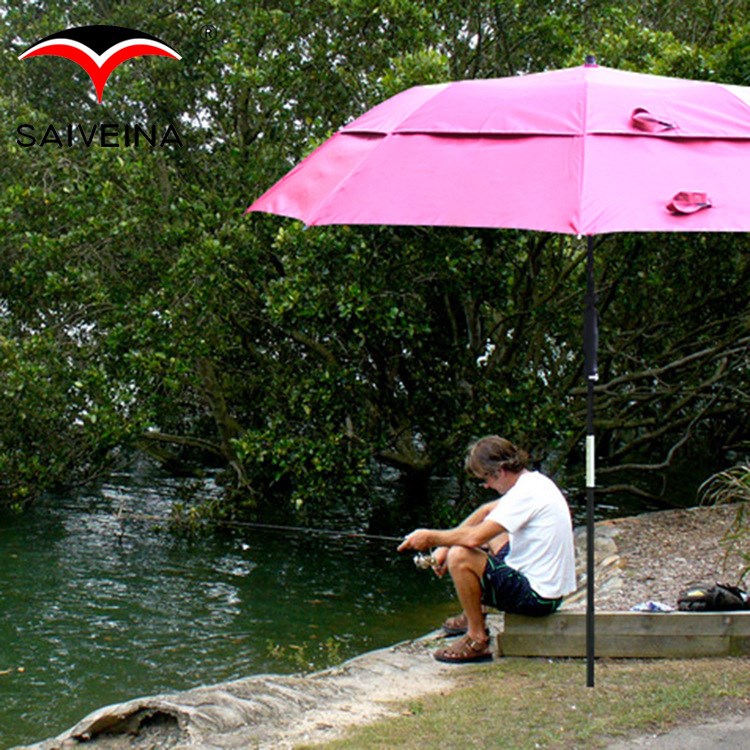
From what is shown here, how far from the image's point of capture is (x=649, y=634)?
252 inches

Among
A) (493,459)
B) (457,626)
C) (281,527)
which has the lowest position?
(281,527)

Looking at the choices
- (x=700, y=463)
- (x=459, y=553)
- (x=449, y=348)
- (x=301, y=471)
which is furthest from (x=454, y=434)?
(x=700, y=463)

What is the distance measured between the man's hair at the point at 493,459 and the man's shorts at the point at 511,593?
1.75 ft

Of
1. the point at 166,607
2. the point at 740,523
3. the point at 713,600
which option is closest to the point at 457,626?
the point at 713,600

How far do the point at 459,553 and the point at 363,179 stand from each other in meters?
2.25

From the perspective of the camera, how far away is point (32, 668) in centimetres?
854

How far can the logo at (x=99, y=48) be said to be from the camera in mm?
13039

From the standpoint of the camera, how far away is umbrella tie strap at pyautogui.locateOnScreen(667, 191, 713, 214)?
5016 mm

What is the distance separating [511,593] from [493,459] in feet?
2.51

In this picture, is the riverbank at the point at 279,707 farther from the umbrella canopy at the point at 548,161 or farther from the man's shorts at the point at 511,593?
the umbrella canopy at the point at 548,161

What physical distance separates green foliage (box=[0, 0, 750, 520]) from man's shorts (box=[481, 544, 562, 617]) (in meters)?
4.18

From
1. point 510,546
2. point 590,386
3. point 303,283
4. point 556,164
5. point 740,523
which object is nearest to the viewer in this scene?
point 556,164

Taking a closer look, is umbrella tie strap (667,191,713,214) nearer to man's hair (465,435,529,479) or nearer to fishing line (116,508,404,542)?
man's hair (465,435,529,479)

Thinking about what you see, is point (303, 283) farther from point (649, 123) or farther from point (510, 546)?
point (649, 123)
